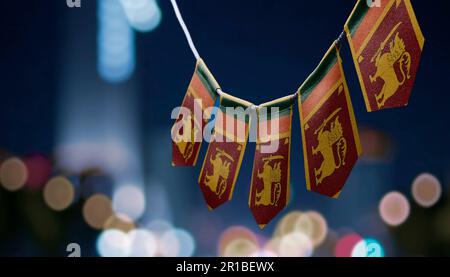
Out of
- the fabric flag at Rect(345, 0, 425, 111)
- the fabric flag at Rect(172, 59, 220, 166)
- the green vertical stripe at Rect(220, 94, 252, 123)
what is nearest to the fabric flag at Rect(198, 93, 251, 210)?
the green vertical stripe at Rect(220, 94, 252, 123)

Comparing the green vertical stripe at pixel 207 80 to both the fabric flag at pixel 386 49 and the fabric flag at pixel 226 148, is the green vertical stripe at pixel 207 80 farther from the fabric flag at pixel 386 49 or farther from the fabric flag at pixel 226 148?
the fabric flag at pixel 386 49

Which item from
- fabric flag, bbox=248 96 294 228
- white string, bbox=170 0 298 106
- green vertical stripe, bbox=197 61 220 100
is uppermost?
white string, bbox=170 0 298 106

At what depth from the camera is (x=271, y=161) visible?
1.67 m

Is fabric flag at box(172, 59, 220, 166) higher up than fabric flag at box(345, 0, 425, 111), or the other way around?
fabric flag at box(172, 59, 220, 166)

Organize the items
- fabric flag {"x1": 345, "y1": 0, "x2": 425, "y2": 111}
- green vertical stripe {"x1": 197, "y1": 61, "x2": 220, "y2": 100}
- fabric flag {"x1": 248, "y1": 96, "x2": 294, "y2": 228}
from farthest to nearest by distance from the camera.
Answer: green vertical stripe {"x1": 197, "y1": 61, "x2": 220, "y2": 100}
fabric flag {"x1": 248, "y1": 96, "x2": 294, "y2": 228}
fabric flag {"x1": 345, "y1": 0, "x2": 425, "y2": 111}

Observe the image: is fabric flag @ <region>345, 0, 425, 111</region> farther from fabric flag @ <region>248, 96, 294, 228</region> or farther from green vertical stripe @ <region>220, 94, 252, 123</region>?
green vertical stripe @ <region>220, 94, 252, 123</region>

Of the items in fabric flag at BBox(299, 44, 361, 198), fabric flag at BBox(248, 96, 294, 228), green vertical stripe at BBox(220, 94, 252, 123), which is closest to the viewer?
fabric flag at BBox(299, 44, 361, 198)

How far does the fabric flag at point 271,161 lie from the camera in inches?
64.2

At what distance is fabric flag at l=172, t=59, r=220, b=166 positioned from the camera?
1.98 m

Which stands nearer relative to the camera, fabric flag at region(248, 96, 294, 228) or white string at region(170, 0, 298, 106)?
fabric flag at region(248, 96, 294, 228)
